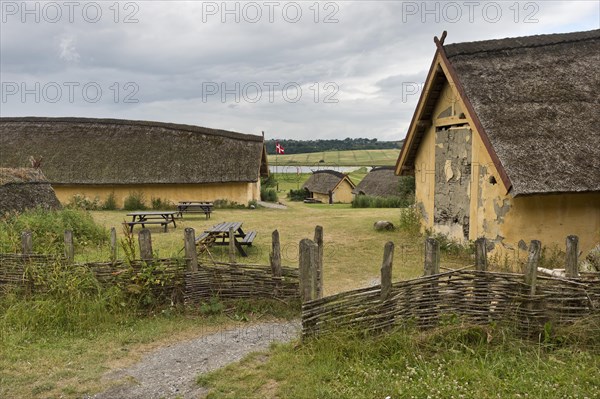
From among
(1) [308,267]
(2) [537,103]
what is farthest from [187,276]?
(2) [537,103]

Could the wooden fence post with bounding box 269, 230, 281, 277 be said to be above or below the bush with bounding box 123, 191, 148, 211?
below

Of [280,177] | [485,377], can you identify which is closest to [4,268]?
[485,377]

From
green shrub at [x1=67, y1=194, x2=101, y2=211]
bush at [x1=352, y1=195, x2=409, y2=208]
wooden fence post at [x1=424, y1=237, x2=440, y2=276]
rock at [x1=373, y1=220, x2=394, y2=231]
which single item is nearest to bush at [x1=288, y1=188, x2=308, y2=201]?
bush at [x1=352, y1=195, x2=409, y2=208]

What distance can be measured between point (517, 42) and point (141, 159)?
1860cm

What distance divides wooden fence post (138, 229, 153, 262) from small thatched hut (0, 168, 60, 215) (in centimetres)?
704

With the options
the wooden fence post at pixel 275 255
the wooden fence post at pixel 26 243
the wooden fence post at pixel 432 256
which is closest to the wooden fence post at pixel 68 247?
the wooden fence post at pixel 26 243

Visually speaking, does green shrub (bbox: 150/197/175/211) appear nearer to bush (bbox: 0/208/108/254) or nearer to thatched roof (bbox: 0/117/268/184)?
thatched roof (bbox: 0/117/268/184)

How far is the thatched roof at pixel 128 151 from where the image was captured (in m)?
22.6

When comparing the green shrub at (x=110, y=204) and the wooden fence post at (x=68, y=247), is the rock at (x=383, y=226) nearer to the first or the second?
the wooden fence post at (x=68, y=247)

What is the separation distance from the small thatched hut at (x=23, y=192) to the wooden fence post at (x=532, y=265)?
11843 mm

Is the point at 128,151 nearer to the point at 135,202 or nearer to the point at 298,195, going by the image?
the point at 135,202

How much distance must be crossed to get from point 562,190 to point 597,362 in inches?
179

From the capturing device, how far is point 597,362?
170 inches

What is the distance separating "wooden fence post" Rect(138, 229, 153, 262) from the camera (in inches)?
248
